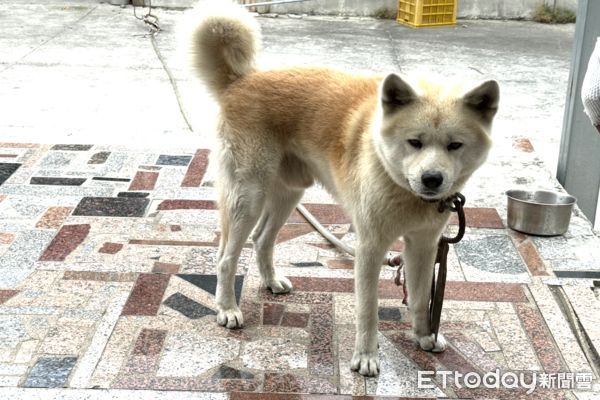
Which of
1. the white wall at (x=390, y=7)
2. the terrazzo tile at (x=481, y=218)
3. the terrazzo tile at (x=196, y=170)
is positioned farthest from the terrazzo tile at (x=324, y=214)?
the white wall at (x=390, y=7)

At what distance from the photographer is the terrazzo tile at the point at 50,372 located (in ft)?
9.68

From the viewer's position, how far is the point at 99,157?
5.32 m

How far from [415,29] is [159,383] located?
738 cm

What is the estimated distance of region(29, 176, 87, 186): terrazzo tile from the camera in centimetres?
487

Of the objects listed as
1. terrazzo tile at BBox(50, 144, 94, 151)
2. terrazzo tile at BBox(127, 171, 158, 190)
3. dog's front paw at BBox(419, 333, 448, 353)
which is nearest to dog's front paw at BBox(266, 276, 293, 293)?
dog's front paw at BBox(419, 333, 448, 353)

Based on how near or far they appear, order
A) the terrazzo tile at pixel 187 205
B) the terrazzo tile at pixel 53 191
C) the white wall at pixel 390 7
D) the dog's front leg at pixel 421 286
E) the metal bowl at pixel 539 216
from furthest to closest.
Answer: the white wall at pixel 390 7, the terrazzo tile at pixel 53 191, the terrazzo tile at pixel 187 205, the metal bowl at pixel 539 216, the dog's front leg at pixel 421 286

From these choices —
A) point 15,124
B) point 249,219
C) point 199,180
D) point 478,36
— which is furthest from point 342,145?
point 478,36

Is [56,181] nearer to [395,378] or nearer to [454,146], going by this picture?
[395,378]

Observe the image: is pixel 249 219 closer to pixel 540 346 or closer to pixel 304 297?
pixel 304 297

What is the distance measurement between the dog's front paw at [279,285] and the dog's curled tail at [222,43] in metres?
0.90

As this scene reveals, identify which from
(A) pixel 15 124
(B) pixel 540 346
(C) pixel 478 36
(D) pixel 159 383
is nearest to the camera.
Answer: (D) pixel 159 383

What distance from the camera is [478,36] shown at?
30.4ft

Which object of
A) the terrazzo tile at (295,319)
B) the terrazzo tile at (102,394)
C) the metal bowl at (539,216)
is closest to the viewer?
the terrazzo tile at (102,394)

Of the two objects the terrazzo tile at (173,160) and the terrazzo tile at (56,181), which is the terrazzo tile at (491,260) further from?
the terrazzo tile at (56,181)
